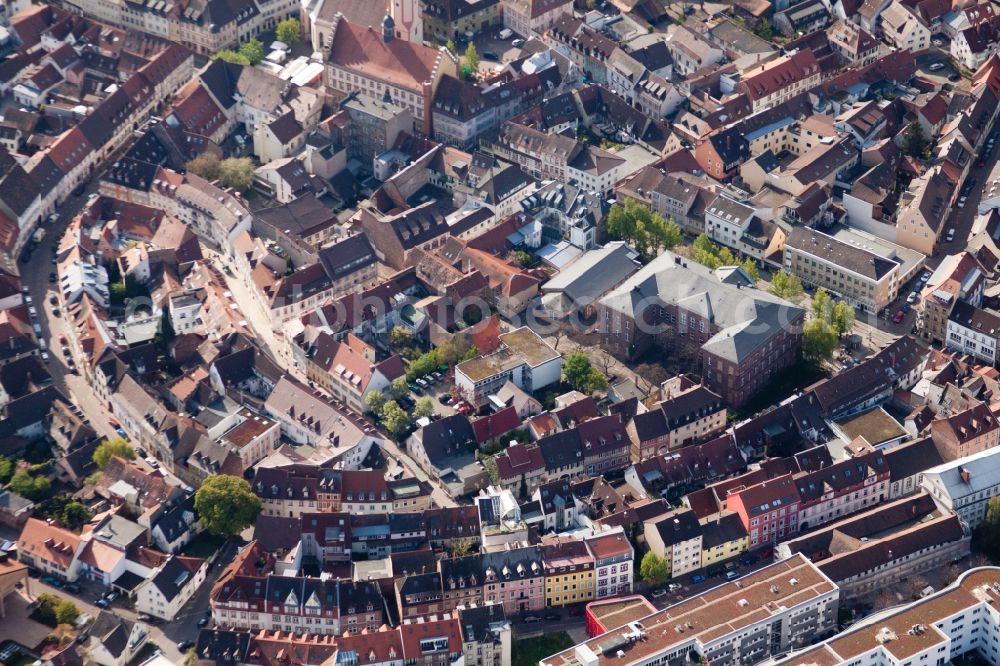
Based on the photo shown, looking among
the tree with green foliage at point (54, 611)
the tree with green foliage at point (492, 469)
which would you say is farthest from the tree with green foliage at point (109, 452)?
the tree with green foliage at point (492, 469)

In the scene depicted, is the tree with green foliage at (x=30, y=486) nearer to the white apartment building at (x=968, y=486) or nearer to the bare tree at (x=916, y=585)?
the bare tree at (x=916, y=585)

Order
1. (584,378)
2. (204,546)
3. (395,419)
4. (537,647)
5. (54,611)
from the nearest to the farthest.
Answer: (537,647) < (54,611) < (204,546) < (395,419) < (584,378)

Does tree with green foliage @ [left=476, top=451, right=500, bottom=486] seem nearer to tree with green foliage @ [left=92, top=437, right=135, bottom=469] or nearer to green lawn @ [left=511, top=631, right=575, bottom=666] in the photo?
green lawn @ [left=511, top=631, right=575, bottom=666]

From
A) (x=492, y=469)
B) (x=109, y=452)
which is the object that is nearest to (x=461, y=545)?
(x=492, y=469)

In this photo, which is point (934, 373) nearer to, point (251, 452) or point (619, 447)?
point (619, 447)

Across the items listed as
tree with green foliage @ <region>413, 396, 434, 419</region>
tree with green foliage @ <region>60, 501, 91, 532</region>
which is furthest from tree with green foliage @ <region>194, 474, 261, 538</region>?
tree with green foliage @ <region>413, 396, 434, 419</region>

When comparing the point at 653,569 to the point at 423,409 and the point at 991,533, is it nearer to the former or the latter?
the point at 991,533

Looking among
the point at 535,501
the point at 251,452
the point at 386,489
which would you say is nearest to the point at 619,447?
the point at 535,501
